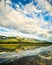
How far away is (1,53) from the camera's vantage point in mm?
3467

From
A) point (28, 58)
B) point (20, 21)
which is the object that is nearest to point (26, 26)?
point (20, 21)

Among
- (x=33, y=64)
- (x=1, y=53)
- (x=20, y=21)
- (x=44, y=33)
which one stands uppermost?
(x=20, y=21)

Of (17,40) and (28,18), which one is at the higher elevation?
(28,18)

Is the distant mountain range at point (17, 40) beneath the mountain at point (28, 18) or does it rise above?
beneath

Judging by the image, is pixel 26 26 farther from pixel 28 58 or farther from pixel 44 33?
→ pixel 28 58

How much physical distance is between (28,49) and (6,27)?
2.44 feet

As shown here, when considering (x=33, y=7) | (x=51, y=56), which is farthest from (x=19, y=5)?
(x=51, y=56)

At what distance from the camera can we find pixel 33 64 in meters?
3.44

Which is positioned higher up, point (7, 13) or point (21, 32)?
point (7, 13)

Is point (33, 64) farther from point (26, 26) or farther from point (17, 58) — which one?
point (26, 26)

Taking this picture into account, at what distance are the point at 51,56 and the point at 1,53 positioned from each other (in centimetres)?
119

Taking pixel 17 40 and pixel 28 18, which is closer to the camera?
pixel 17 40

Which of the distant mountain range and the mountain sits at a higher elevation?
the mountain

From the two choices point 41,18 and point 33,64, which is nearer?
point 33,64
